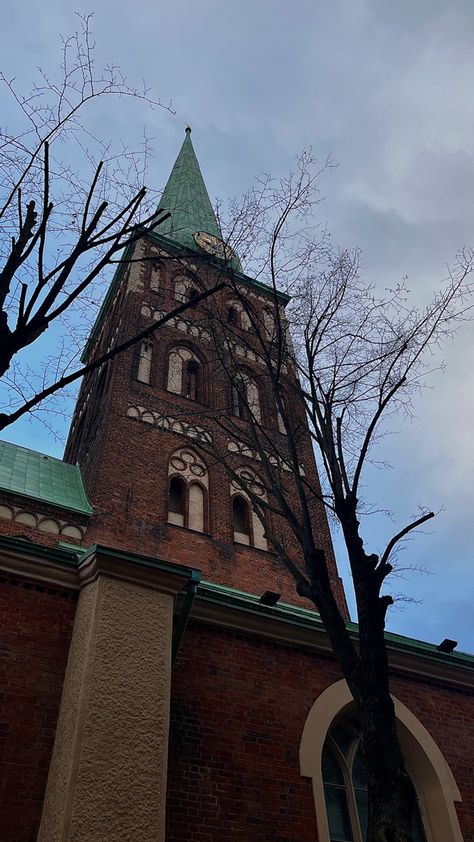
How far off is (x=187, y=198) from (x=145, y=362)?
1376 centimetres

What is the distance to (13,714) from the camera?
21.4ft

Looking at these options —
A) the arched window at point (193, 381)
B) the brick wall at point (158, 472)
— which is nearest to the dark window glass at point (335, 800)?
the brick wall at point (158, 472)

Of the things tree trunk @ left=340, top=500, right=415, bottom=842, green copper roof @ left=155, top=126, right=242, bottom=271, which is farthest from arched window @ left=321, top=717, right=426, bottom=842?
green copper roof @ left=155, top=126, right=242, bottom=271

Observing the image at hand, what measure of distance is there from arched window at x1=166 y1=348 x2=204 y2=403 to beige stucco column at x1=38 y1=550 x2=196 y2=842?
11465 millimetres

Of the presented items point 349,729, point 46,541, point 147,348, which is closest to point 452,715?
point 349,729

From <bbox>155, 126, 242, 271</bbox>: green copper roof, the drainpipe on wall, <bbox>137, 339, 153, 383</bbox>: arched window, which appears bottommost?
the drainpipe on wall

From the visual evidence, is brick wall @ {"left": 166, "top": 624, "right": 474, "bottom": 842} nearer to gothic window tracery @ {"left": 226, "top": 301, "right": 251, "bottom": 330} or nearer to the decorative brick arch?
the decorative brick arch

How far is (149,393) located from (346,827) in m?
11.8

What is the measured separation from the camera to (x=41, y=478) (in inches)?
609

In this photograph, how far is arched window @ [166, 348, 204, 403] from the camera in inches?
741

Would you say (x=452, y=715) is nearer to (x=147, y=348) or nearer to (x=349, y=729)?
(x=349, y=729)

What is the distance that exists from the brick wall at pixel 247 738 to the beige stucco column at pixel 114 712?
110 centimetres

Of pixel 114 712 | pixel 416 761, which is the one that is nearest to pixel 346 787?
pixel 416 761

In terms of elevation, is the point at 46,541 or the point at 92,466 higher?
the point at 92,466
